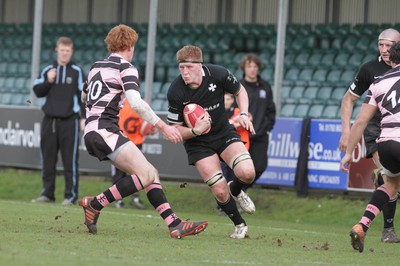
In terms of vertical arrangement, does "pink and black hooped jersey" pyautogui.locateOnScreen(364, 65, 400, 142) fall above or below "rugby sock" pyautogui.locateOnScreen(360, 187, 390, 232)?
above

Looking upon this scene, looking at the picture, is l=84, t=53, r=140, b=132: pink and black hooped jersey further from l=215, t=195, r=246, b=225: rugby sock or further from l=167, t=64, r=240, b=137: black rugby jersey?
l=215, t=195, r=246, b=225: rugby sock

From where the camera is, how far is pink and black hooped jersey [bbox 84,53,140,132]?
1091 cm

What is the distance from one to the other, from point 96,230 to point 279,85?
7912 mm

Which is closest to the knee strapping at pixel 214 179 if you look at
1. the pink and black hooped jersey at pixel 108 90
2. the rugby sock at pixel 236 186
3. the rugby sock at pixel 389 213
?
the rugby sock at pixel 236 186

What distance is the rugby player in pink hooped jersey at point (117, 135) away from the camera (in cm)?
1082

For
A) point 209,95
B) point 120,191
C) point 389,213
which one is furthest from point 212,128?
point 389,213

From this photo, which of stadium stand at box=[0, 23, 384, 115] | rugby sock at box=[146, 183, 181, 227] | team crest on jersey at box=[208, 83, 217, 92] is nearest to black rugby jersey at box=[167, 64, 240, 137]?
team crest on jersey at box=[208, 83, 217, 92]

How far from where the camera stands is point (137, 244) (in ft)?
33.7

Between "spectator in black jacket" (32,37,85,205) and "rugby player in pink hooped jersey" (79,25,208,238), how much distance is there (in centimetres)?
632

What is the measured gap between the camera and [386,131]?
10391mm

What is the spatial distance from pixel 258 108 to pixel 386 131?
6381mm

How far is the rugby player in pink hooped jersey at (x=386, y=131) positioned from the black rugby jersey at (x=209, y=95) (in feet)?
5.34

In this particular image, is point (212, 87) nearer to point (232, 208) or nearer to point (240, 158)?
point (240, 158)

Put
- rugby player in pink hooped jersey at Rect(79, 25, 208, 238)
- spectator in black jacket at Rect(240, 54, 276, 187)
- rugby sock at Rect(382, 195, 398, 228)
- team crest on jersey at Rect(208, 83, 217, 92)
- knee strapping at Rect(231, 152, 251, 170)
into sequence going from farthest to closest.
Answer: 1. spectator in black jacket at Rect(240, 54, 276, 187)
2. rugby sock at Rect(382, 195, 398, 228)
3. team crest on jersey at Rect(208, 83, 217, 92)
4. knee strapping at Rect(231, 152, 251, 170)
5. rugby player in pink hooped jersey at Rect(79, 25, 208, 238)
